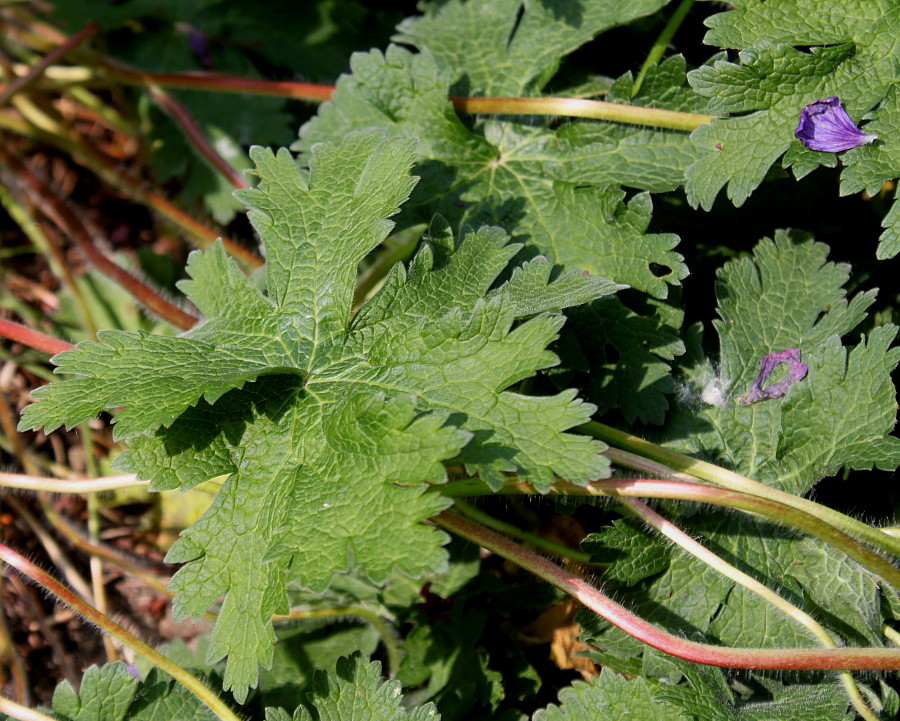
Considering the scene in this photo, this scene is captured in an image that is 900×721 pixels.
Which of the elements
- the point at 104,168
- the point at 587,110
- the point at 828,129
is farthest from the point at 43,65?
the point at 828,129

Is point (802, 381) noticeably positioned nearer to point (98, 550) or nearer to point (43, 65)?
point (98, 550)

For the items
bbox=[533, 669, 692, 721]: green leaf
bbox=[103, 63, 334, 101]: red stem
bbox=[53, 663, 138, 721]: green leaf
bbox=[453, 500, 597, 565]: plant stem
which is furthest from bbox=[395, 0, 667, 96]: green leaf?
bbox=[53, 663, 138, 721]: green leaf

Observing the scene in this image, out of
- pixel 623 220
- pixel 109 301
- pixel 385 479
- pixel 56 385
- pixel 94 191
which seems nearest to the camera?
pixel 385 479

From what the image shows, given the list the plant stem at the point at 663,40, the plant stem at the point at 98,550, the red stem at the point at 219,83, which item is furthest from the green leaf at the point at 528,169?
the plant stem at the point at 98,550

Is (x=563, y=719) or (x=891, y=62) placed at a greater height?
(x=891, y=62)

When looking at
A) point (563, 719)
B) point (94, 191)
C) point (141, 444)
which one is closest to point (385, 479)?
point (141, 444)

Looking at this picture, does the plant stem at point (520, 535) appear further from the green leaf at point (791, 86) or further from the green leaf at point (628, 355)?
the green leaf at point (791, 86)

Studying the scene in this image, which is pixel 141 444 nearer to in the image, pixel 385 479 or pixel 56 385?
pixel 56 385

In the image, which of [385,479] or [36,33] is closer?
[385,479]
